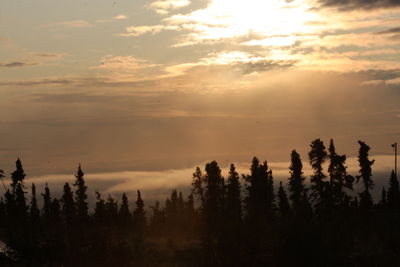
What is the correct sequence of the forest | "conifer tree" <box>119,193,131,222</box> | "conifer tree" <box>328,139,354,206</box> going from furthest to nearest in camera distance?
"conifer tree" <box>119,193,131,222</box> → "conifer tree" <box>328,139,354,206</box> → the forest

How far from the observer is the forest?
4909 centimetres

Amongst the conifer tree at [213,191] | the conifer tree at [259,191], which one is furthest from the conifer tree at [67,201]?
the conifer tree at [259,191]

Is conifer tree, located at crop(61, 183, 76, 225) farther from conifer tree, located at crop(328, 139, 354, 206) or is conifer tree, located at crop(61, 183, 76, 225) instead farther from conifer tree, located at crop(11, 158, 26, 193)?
conifer tree, located at crop(328, 139, 354, 206)

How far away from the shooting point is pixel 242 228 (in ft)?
168

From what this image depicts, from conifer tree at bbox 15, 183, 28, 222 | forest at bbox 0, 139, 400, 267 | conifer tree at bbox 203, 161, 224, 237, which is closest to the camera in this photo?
forest at bbox 0, 139, 400, 267

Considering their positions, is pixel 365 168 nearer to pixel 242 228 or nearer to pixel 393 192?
pixel 393 192

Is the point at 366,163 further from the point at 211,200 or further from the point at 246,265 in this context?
the point at 246,265

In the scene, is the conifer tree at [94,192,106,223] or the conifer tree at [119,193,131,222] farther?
the conifer tree at [119,193,131,222]

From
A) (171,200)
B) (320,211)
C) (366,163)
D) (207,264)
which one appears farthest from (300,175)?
(171,200)

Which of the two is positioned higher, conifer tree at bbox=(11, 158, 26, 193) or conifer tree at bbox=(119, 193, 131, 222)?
conifer tree at bbox=(11, 158, 26, 193)

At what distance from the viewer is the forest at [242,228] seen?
161ft

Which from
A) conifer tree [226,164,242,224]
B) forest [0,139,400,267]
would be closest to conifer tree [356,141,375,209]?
forest [0,139,400,267]

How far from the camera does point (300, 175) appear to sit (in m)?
102

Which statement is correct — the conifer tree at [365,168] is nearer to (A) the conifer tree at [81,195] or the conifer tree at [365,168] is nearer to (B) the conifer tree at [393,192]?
(B) the conifer tree at [393,192]
